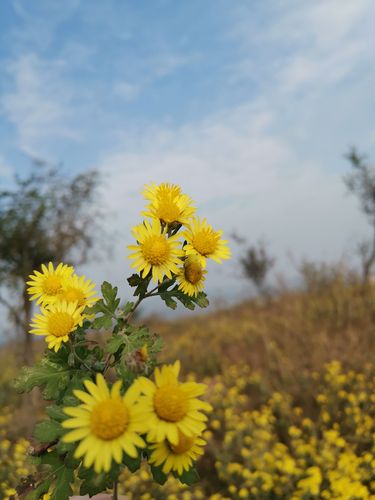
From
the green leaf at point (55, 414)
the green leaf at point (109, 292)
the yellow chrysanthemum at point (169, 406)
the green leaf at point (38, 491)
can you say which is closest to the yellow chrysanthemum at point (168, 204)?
the green leaf at point (109, 292)

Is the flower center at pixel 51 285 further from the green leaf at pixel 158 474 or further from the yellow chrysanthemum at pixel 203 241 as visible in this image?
the green leaf at pixel 158 474

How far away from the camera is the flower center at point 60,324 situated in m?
1.16

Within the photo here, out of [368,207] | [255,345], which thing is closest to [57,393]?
[255,345]

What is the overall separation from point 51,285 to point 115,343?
307 mm

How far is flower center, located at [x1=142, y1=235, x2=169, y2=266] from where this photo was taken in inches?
46.6

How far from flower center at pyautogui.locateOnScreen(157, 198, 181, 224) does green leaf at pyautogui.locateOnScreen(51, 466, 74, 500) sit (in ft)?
2.33

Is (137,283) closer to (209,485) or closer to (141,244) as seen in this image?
(141,244)

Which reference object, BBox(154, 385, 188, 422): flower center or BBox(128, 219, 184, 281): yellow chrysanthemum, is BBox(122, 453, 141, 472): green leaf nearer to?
BBox(154, 385, 188, 422): flower center

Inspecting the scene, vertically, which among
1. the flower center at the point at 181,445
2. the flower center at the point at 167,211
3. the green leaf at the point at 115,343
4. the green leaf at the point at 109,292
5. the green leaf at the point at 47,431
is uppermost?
the flower center at the point at 167,211

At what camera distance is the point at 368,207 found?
12.4 meters

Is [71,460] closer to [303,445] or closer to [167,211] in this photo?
[167,211]

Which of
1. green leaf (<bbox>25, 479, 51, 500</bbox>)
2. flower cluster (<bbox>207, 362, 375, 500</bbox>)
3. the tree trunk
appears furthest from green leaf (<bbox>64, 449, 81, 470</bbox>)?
the tree trunk

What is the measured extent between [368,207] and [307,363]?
8412 mm

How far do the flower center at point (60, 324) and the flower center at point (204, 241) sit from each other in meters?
0.39
